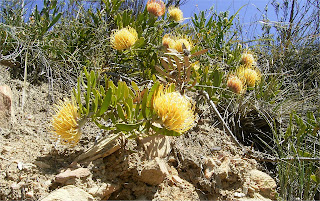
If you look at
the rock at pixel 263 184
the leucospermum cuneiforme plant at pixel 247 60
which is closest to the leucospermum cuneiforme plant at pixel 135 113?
the rock at pixel 263 184

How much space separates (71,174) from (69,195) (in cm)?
11

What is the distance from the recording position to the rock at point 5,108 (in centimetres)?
148

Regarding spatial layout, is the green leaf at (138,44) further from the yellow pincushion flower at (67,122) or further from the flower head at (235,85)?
the yellow pincushion flower at (67,122)

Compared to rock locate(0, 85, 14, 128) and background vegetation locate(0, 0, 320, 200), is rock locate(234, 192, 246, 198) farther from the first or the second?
rock locate(0, 85, 14, 128)

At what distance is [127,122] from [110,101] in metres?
0.11

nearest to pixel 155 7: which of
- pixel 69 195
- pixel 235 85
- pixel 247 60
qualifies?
pixel 247 60

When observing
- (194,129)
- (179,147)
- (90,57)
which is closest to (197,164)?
(179,147)

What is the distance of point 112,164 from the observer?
137 cm

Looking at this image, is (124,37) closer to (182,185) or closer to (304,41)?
(182,185)

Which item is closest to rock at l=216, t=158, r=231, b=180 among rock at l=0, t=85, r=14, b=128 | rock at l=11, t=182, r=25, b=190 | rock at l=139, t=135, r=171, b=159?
rock at l=139, t=135, r=171, b=159

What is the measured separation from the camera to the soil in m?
1.20

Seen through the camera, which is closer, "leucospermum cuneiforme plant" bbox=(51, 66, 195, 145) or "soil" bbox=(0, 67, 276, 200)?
"leucospermum cuneiforme plant" bbox=(51, 66, 195, 145)

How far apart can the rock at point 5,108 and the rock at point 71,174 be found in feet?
1.58

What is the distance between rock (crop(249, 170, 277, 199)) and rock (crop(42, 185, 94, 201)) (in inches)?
37.3
